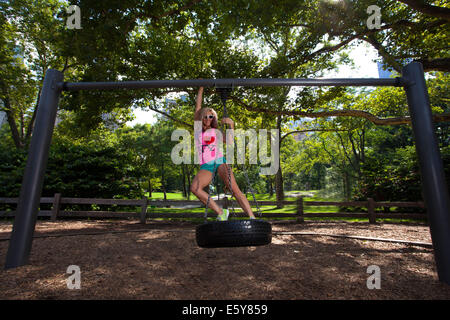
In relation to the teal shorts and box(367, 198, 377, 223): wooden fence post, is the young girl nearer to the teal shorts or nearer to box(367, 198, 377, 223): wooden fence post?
the teal shorts

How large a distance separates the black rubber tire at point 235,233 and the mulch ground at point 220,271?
65 centimetres

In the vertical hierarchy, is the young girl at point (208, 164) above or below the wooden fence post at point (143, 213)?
above

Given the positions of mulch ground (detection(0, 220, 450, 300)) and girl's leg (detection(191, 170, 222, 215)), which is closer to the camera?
mulch ground (detection(0, 220, 450, 300))

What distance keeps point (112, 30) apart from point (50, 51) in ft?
45.6

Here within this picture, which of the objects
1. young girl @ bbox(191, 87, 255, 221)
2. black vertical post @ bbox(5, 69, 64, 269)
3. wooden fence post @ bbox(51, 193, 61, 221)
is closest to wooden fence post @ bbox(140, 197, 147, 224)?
wooden fence post @ bbox(51, 193, 61, 221)

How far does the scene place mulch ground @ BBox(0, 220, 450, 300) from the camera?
2844 millimetres

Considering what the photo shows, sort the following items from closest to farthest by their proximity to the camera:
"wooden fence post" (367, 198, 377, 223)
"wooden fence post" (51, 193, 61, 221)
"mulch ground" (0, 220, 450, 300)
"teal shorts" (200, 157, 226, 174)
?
1. "mulch ground" (0, 220, 450, 300)
2. "teal shorts" (200, 157, 226, 174)
3. "wooden fence post" (51, 193, 61, 221)
4. "wooden fence post" (367, 198, 377, 223)

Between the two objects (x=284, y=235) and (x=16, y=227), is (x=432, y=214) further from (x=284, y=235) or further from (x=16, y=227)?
(x=16, y=227)

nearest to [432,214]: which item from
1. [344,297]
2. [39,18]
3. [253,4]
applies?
[344,297]

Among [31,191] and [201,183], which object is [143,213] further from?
[201,183]

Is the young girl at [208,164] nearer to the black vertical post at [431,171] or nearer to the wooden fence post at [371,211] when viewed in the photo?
the black vertical post at [431,171]

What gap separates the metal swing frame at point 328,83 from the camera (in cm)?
321

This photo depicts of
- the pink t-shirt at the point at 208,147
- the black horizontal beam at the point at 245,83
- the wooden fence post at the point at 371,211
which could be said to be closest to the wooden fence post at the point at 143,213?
the black horizontal beam at the point at 245,83
